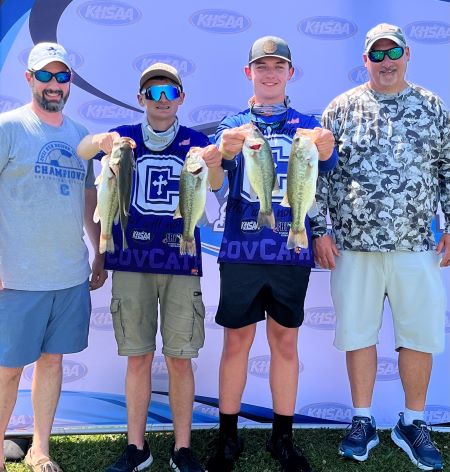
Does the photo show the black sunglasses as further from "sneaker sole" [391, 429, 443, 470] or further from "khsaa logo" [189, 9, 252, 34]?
"sneaker sole" [391, 429, 443, 470]

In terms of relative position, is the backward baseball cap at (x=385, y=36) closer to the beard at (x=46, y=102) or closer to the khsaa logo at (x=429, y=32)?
the khsaa logo at (x=429, y=32)

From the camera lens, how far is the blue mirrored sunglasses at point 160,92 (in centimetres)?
301

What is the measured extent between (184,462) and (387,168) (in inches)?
85.4

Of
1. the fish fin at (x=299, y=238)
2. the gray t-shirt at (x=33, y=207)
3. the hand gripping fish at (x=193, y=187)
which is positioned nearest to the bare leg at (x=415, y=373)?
the fish fin at (x=299, y=238)

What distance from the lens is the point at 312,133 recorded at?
2605 mm

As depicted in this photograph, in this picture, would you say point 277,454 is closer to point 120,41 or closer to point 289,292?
point 289,292

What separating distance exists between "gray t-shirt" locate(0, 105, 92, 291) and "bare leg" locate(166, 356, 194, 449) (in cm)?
84

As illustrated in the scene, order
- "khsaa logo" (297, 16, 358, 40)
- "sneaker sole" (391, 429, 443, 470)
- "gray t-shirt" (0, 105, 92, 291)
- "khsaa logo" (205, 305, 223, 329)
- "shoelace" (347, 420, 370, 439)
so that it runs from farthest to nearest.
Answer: "khsaa logo" (205, 305, 223, 329) < "khsaa logo" (297, 16, 358, 40) < "shoelace" (347, 420, 370, 439) < "sneaker sole" (391, 429, 443, 470) < "gray t-shirt" (0, 105, 92, 291)

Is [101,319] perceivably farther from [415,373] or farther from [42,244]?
[415,373]

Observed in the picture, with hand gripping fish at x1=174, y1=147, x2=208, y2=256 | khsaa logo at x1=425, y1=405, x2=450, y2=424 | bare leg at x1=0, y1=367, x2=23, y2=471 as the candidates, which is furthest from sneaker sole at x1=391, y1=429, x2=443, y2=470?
bare leg at x1=0, y1=367, x2=23, y2=471

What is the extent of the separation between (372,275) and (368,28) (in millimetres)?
1975

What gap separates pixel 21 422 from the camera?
391cm

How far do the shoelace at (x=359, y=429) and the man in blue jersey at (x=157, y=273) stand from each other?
1.05 m

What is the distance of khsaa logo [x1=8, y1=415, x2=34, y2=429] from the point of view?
3895mm
